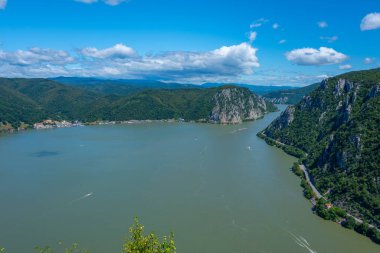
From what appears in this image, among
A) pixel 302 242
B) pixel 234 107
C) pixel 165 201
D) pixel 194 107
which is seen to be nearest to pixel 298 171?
pixel 165 201

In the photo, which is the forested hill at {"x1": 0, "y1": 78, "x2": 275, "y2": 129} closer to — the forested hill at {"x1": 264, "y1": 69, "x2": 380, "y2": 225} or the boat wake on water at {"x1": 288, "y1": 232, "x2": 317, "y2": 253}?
the forested hill at {"x1": 264, "y1": 69, "x2": 380, "y2": 225}

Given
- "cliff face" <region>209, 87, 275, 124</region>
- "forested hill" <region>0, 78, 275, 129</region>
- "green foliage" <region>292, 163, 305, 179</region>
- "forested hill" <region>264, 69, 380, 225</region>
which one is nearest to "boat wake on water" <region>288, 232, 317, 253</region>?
"forested hill" <region>264, 69, 380, 225</region>

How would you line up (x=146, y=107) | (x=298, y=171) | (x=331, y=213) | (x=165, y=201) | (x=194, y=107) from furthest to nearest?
(x=194, y=107) < (x=146, y=107) < (x=298, y=171) < (x=165, y=201) < (x=331, y=213)

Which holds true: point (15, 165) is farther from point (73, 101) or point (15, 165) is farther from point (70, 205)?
point (73, 101)

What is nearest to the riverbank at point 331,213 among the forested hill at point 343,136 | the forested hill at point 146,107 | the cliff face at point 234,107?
the forested hill at point 343,136

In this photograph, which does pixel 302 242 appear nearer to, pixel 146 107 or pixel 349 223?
pixel 349 223

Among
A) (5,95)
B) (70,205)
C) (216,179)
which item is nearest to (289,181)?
(216,179)

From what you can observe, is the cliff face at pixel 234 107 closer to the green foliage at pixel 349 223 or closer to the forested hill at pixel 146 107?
the forested hill at pixel 146 107
